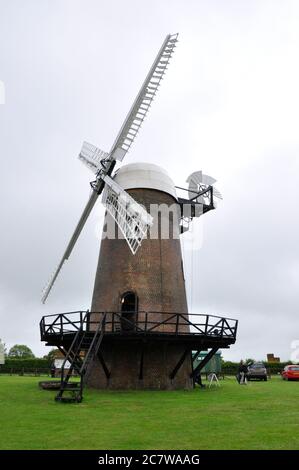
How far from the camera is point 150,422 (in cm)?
973

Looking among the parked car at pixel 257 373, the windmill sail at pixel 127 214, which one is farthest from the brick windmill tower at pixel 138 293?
the parked car at pixel 257 373

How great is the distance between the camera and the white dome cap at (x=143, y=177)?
19.5 metres

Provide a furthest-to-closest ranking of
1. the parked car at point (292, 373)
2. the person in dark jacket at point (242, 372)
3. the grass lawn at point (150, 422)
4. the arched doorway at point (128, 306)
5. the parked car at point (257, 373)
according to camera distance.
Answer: the parked car at point (257, 373), the parked car at point (292, 373), the person in dark jacket at point (242, 372), the arched doorway at point (128, 306), the grass lawn at point (150, 422)

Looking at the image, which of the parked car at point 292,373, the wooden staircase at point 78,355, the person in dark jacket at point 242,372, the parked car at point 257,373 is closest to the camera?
the wooden staircase at point 78,355

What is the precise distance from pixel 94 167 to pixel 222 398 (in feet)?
37.6

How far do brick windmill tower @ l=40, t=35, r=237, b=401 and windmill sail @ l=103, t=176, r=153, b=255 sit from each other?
0.04 metres

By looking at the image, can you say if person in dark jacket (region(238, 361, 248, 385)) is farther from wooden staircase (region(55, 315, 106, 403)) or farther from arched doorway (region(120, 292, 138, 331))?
wooden staircase (region(55, 315, 106, 403))

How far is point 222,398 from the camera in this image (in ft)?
49.3

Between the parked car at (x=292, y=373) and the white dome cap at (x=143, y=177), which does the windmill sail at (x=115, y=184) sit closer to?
the white dome cap at (x=143, y=177)

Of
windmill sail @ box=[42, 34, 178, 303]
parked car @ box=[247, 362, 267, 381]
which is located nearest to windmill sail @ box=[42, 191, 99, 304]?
windmill sail @ box=[42, 34, 178, 303]

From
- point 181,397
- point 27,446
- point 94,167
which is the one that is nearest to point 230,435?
point 27,446

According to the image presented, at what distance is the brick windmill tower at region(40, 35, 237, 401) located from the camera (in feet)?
53.6

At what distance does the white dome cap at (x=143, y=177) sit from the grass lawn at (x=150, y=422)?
857cm

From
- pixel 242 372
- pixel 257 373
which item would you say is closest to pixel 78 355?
pixel 242 372
